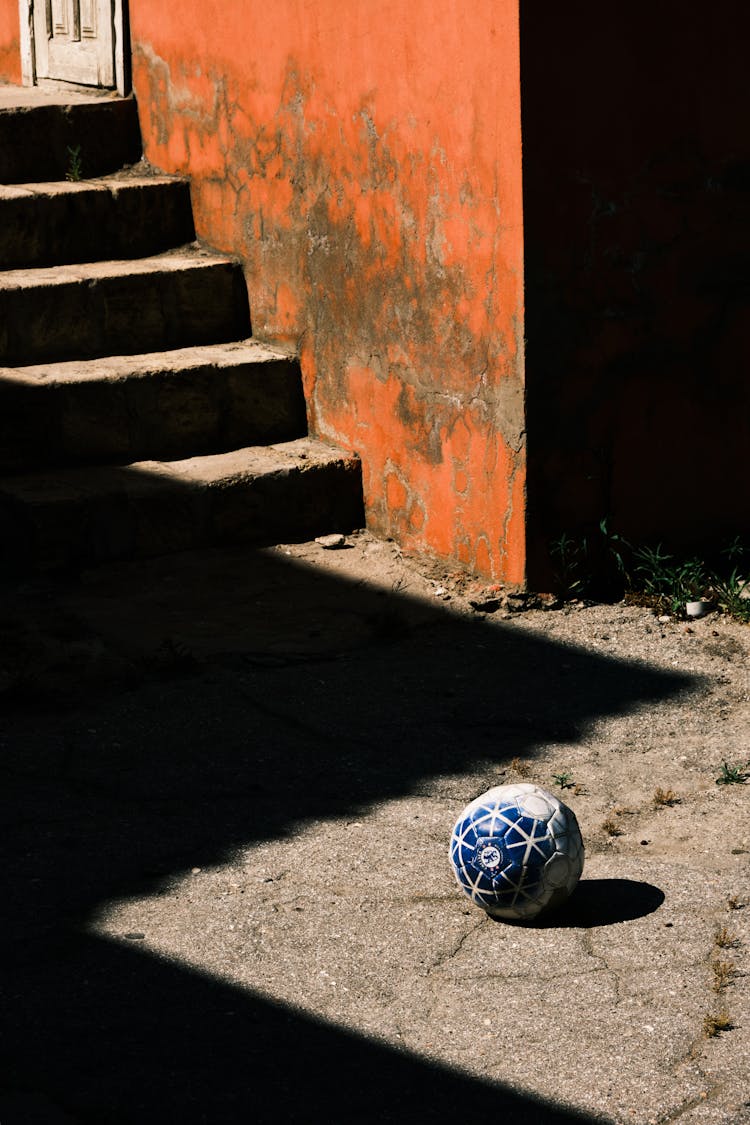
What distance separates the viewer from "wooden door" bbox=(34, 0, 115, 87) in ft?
23.8

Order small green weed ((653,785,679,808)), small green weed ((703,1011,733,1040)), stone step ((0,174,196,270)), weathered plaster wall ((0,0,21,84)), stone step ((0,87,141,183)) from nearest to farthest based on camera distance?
small green weed ((703,1011,733,1040))
small green weed ((653,785,679,808))
stone step ((0,174,196,270))
stone step ((0,87,141,183))
weathered plaster wall ((0,0,21,84))

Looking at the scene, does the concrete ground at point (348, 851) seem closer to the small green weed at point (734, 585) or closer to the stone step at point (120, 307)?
the small green weed at point (734, 585)

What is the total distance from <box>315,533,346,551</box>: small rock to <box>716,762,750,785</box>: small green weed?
2158 millimetres

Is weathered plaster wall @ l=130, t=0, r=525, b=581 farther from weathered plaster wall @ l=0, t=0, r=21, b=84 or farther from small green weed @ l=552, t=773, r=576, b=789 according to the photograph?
weathered plaster wall @ l=0, t=0, r=21, b=84

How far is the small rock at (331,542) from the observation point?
235 inches

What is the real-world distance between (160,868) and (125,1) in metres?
4.77

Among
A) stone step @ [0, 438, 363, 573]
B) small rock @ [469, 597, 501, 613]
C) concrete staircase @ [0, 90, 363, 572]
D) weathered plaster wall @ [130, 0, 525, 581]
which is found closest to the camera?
weathered plaster wall @ [130, 0, 525, 581]

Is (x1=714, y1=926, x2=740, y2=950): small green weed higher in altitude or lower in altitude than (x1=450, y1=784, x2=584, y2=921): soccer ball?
lower

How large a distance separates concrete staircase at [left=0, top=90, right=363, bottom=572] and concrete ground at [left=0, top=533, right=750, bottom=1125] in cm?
21

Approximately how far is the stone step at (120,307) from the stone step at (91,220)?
105 millimetres

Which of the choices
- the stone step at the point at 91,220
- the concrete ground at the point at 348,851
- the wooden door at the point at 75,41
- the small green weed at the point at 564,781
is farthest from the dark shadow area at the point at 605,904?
the wooden door at the point at 75,41

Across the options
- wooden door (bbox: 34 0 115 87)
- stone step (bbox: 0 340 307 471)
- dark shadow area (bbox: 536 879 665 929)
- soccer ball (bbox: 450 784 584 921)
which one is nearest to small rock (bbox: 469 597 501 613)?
stone step (bbox: 0 340 307 471)

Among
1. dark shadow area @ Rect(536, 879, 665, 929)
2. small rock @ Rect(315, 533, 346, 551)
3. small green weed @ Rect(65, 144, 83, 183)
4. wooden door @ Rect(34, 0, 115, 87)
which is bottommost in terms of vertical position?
dark shadow area @ Rect(536, 879, 665, 929)

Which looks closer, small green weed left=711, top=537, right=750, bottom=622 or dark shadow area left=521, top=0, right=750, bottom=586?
dark shadow area left=521, top=0, right=750, bottom=586
